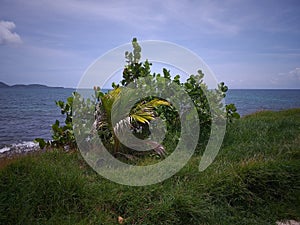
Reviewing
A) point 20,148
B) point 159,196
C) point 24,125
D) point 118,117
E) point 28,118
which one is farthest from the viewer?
point 28,118

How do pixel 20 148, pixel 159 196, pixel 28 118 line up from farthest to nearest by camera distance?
pixel 28 118 < pixel 20 148 < pixel 159 196

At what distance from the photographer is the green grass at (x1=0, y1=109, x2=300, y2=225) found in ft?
9.93

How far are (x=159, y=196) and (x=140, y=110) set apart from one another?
1.90 metres

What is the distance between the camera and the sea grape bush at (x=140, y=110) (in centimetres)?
476

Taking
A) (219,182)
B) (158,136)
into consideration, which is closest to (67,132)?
(158,136)

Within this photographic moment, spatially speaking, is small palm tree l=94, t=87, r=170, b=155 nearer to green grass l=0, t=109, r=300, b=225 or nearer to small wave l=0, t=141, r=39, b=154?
green grass l=0, t=109, r=300, b=225

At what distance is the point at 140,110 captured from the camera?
193 inches

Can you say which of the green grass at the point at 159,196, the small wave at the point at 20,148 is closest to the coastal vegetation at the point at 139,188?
the green grass at the point at 159,196

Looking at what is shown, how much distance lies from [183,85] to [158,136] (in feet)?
5.13

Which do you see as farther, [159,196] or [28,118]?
[28,118]

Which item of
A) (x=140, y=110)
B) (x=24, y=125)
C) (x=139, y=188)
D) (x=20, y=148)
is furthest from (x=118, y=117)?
(x=24, y=125)

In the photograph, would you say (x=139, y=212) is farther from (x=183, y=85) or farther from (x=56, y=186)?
(x=183, y=85)

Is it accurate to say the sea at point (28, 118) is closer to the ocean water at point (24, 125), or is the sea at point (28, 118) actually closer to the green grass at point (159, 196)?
the ocean water at point (24, 125)

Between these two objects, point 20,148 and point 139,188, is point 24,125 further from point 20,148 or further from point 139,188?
point 139,188
